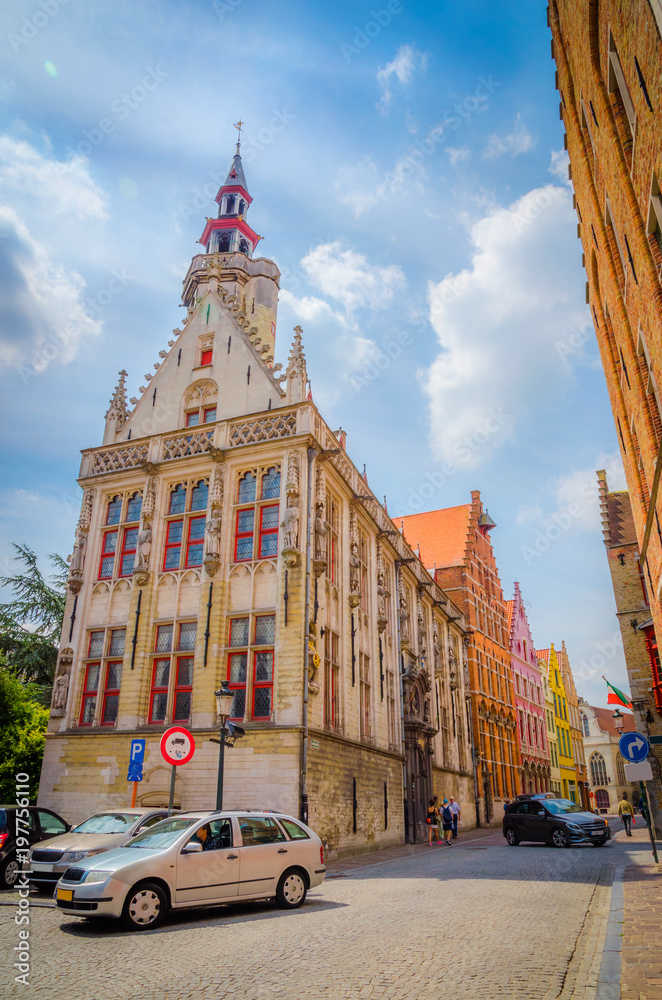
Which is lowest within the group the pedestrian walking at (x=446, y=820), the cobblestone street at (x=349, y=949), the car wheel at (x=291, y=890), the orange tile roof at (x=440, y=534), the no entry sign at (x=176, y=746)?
the cobblestone street at (x=349, y=949)

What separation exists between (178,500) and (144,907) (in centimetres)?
1489

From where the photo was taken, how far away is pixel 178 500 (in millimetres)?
21797

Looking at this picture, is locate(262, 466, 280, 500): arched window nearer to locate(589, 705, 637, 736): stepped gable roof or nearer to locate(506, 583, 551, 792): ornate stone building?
locate(506, 583, 551, 792): ornate stone building

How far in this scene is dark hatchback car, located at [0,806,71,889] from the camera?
11.3 m

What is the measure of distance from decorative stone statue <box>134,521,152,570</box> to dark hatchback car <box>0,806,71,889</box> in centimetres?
835

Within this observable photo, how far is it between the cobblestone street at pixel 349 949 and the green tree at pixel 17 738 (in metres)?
12.1

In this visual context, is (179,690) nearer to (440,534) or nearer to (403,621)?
(403,621)

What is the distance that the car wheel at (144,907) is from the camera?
784 cm

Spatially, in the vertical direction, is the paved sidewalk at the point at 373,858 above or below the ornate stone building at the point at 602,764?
below

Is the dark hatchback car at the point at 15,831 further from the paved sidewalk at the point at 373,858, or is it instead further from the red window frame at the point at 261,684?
the paved sidewalk at the point at 373,858

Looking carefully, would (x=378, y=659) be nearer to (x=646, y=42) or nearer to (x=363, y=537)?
(x=363, y=537)

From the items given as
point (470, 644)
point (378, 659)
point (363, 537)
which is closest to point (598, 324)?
point (363, 537)

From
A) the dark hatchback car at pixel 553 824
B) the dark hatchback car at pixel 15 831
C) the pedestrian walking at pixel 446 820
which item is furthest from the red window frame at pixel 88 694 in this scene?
the dark hatchback car at pixel 553 824

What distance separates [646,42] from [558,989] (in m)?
9.76
